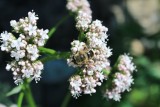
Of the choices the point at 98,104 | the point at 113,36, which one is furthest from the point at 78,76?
the point at 113,36

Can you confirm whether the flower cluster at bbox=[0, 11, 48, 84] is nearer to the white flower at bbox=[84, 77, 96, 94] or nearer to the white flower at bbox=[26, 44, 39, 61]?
the white flower at bbox=[26, 44, 39, 61]

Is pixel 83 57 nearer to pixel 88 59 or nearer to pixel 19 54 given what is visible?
pixel 88 59

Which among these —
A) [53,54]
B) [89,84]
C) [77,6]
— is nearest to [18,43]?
[53,54]

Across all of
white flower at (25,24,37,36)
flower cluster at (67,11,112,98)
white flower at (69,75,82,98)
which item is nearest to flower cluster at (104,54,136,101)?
flower cluster at (67,11,112,98)

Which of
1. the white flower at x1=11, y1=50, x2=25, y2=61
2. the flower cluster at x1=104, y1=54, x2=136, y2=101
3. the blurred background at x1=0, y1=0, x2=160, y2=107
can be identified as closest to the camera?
the white flower at x1=11, y1=50, x2=25, y2=61

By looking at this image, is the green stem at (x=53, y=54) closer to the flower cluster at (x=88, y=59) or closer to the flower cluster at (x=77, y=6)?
the flower cluster at (x=88, y=59)

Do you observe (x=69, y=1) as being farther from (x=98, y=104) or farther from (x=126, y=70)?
(x=98, y=104)
